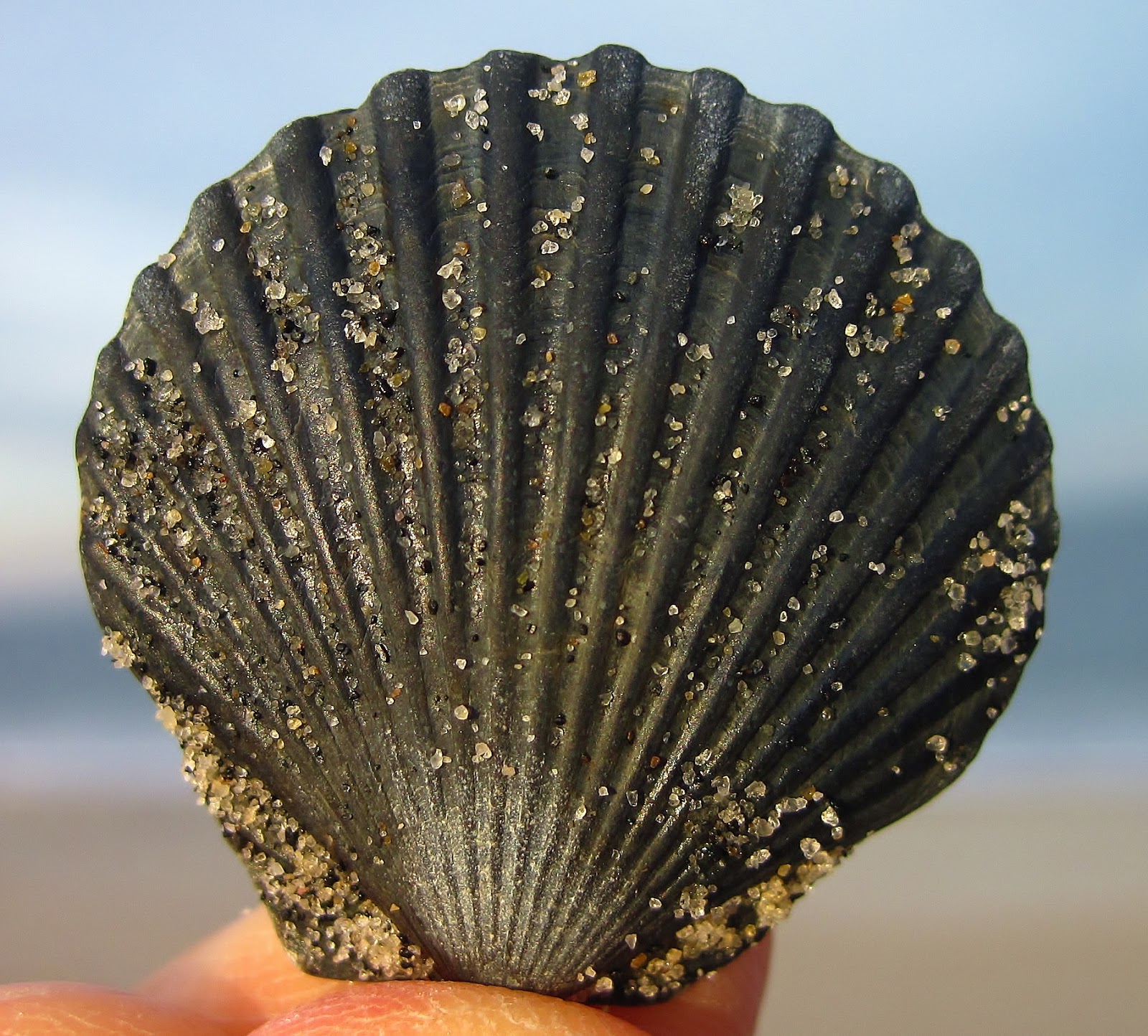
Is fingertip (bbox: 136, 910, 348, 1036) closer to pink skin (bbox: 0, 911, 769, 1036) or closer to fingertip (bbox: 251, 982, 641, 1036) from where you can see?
pink skin (bbox: 0, 911, 769, 1036)

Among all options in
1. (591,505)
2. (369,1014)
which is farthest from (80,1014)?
(591,505)

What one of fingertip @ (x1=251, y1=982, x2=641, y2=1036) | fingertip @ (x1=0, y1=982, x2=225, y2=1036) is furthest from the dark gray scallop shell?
fingertip @ (x1=0, y1=982, x2=225, y2=1036)

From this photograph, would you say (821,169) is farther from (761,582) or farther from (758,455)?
(761,582)

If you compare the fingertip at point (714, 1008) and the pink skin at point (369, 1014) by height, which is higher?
the pink skin at point (369, 1014)

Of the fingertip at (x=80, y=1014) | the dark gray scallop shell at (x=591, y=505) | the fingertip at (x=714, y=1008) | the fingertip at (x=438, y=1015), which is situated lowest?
the fingertip at (x=714, y=1008)

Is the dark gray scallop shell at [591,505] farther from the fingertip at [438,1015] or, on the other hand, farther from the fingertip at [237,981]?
the fingertip at [237,981]

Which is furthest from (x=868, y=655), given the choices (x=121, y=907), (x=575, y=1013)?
(x=121, y=907)

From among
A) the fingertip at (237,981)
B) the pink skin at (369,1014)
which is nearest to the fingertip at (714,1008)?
the pink skin at (369,1014)

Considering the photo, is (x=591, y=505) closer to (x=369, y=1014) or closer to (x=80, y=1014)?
(x=369, y=1014)

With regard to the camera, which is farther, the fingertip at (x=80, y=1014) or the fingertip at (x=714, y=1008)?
the fingertip at (x=714, y=1008)
